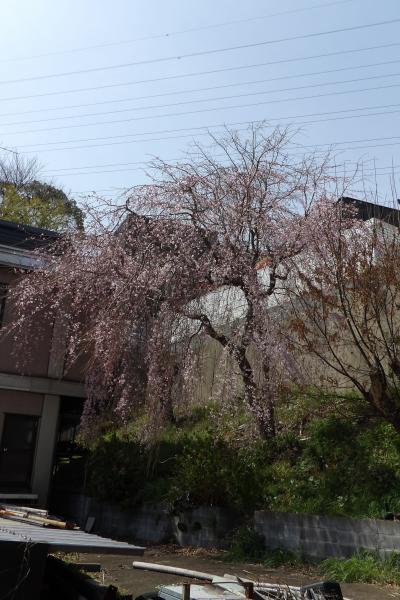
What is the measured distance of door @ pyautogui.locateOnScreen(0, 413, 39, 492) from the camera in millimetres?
14453

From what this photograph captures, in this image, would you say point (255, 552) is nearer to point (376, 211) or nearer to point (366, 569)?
point (366, 569)

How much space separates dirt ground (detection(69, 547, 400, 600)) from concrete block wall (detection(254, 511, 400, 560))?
1.39 feet

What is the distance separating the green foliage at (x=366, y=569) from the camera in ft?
25.9

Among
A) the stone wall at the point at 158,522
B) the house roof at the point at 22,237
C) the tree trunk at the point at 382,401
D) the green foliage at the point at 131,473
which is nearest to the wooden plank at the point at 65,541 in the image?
the tree trunk at the point at 382,401

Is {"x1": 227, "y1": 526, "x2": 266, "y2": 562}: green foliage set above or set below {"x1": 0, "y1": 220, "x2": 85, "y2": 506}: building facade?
below

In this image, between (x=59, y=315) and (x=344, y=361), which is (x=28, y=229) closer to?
(x=59, y=315)

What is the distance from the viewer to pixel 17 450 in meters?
14.7

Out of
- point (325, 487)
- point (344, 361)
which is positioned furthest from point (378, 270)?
point (325, 487)

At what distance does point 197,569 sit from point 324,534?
1853 millimetres

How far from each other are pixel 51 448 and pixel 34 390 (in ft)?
4.65

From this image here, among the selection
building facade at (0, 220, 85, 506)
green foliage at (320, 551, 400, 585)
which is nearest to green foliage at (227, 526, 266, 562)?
green foliage at (320, 551, 400, 585)

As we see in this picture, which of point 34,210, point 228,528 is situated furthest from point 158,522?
point 34,210

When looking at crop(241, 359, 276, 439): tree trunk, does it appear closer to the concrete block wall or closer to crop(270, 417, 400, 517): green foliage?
crop(270, 417, 400, 517): green foliage

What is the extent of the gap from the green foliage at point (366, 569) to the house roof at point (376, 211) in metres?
5.36
